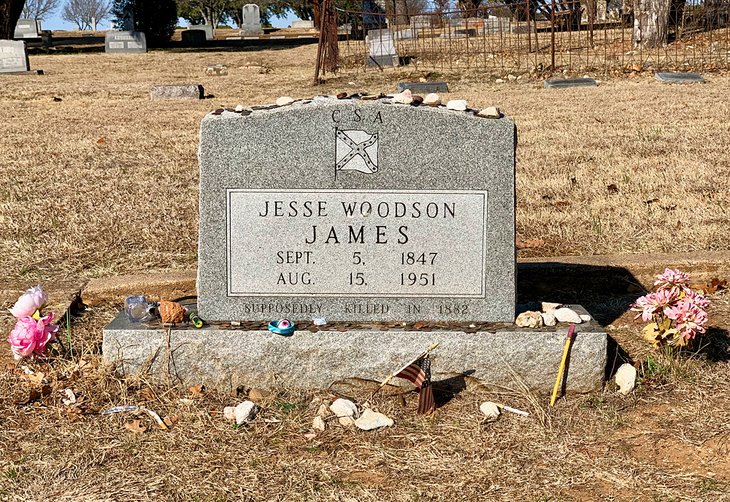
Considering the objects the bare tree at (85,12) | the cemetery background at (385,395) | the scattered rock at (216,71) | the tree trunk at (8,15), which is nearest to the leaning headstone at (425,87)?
the cemetery background at (385,395)

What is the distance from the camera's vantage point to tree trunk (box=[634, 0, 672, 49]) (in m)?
20.1

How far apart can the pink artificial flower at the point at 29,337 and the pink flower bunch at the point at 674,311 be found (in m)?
2.47

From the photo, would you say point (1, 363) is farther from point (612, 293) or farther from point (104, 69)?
point (104, 69)

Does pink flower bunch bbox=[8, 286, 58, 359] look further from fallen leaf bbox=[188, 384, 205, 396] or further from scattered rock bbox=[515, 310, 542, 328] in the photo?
scattered rock bbox=[515, 310, 542, 328]

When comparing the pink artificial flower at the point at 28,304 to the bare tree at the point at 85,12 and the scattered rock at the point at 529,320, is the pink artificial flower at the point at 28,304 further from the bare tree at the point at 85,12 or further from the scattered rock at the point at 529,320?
the bare tree at the point at 85,12

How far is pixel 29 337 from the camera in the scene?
377cm

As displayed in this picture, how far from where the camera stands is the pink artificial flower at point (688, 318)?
3725 millimetres

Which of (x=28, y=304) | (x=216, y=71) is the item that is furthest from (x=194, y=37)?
(x=28, y=304)

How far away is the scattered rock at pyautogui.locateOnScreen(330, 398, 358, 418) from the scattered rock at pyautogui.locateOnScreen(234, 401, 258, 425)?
0.30m

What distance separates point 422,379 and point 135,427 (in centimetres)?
107

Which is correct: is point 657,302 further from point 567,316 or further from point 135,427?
point 135,427

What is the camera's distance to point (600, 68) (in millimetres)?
17078

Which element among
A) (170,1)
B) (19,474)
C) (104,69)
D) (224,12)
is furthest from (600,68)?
(224,12)

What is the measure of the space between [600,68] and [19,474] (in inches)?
615
